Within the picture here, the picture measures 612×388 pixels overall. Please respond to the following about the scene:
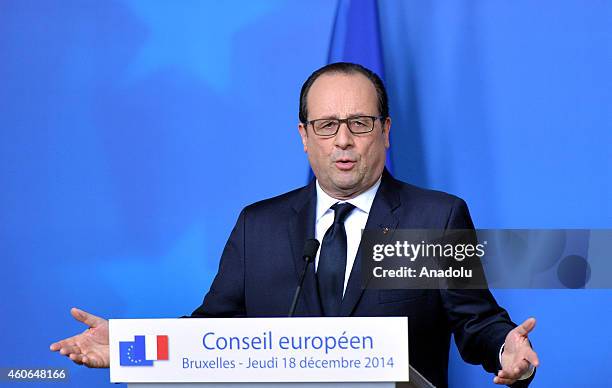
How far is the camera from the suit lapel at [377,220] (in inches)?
104

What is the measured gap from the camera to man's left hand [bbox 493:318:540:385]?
6.69ft

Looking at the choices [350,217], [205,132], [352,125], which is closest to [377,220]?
[350,217]

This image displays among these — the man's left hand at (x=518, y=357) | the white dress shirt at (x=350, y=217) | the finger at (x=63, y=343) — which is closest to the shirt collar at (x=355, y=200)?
the white dress shirt at (x=350, y=217)

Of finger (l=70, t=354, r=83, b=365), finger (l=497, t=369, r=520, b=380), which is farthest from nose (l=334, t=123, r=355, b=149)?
finger (l=70, t=354, r=83, b=365)

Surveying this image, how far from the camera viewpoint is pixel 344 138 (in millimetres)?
2773

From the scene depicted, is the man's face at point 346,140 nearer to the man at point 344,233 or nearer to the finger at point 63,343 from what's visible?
the man at point 344,233

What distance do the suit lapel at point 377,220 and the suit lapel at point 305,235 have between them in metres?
0.09

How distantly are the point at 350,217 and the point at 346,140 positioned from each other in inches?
9.5

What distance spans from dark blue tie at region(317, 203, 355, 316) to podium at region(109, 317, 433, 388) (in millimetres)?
762

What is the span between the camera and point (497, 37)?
12.2 ft

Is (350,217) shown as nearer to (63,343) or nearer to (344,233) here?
(344,233)

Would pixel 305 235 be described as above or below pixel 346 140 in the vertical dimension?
below

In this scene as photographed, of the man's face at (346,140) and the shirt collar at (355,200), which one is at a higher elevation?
the man's face at (346,140)

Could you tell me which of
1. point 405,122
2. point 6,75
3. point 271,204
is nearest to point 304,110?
point 271,204
